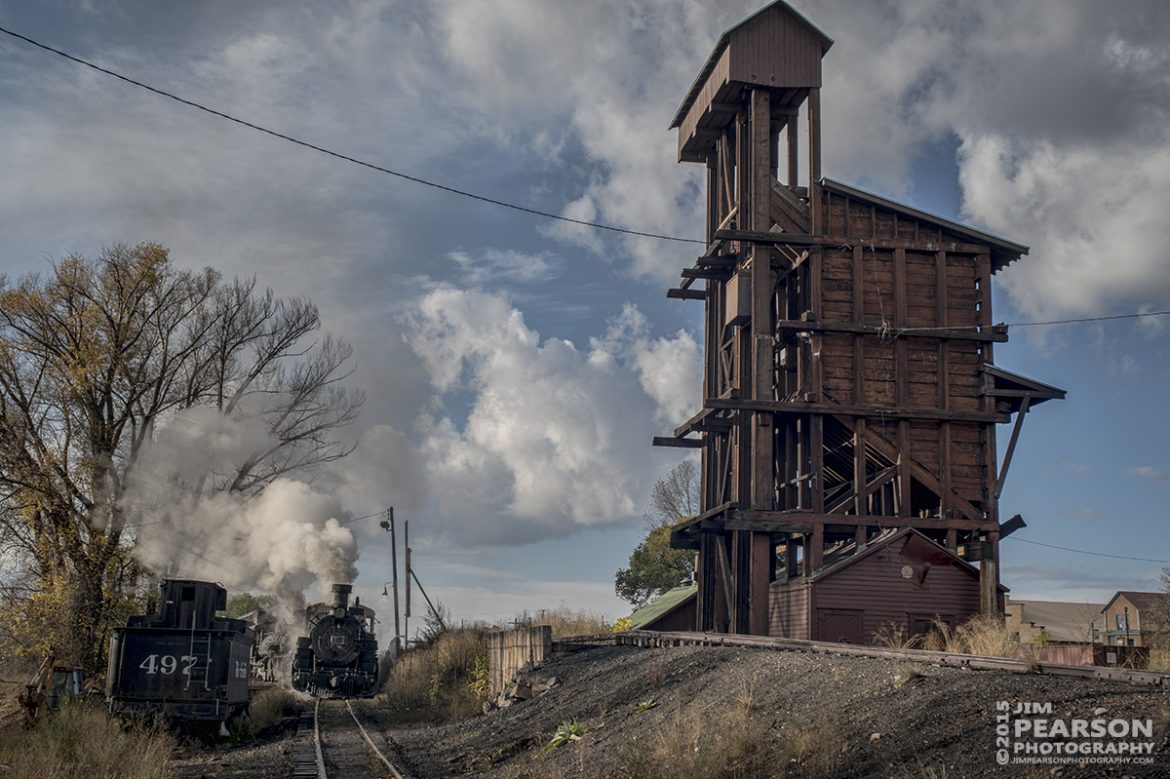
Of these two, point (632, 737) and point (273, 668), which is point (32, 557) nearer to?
point (273, 668)

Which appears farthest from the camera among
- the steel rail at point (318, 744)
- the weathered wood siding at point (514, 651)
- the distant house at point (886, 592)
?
the distant house at point (886, 592)

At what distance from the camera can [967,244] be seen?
2953 centimetres

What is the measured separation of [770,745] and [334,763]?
8.63m

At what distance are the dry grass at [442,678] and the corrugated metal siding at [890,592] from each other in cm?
926

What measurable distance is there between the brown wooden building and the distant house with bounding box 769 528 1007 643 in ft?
1.50

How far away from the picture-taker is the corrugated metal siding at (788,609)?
26375 mm

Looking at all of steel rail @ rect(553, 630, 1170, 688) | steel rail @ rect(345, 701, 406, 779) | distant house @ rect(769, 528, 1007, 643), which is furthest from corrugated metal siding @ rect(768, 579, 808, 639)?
steel rail @ rect(345, 701, 406, 779)

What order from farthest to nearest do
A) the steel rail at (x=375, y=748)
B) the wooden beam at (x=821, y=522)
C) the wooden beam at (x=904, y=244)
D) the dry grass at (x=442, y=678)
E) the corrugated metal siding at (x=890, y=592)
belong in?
the dry grass at (x=442, y=678) < the wooden beam at (x=904, y=244) < the wooden beam at (x=821, y=522) < the corrugated metal siding at (x=890, y=592) < the steel rail at (x=375, y=748)

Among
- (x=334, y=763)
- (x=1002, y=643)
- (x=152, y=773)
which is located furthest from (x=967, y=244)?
(x=152, y=773)

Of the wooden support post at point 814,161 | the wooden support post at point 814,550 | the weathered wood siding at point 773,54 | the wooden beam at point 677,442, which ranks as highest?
the weathered wood siding at point 773,54

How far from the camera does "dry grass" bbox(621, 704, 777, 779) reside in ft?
36.0

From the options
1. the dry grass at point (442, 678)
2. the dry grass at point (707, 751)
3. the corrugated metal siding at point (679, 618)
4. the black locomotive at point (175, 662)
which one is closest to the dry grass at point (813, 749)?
the dry grass at point (707, 751)

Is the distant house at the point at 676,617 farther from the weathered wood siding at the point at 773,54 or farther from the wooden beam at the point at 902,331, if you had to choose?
the weathered wood siding at the point at 773,54

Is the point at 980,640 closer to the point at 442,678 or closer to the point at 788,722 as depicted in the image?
the point at 788,722
